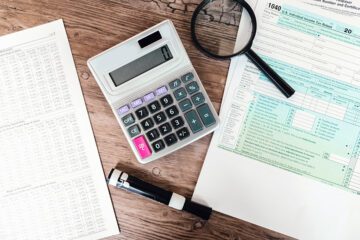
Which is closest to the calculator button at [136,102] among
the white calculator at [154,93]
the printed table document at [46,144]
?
the white calculator at [154,93]

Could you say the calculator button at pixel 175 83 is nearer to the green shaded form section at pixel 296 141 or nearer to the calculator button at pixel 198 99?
the calculator button at pixel 198 99

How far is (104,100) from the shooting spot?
0.82m

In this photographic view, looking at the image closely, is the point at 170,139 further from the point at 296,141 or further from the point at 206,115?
the point at 296,141

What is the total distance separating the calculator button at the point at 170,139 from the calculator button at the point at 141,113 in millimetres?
58

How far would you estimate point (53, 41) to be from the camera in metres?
0.81

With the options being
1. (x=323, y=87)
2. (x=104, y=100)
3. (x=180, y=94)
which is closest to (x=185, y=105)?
(x=180, y=94)

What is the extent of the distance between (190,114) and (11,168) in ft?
1.20

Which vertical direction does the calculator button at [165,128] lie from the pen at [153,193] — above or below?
above

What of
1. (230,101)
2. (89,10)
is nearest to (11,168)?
(89,10)

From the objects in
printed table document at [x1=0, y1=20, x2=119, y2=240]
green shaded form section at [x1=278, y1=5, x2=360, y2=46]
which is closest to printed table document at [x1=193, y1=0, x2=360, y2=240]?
green shaded form section at [x1=278, y1=5, x2=360, y2=46]

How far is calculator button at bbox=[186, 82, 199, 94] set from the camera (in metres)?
0.77

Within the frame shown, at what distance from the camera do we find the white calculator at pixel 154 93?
770 mm

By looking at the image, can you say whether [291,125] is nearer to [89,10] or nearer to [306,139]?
[306,139]

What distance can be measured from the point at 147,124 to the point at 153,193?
13cm
